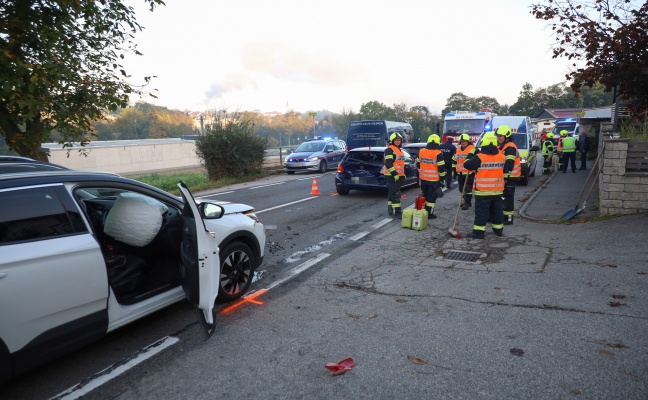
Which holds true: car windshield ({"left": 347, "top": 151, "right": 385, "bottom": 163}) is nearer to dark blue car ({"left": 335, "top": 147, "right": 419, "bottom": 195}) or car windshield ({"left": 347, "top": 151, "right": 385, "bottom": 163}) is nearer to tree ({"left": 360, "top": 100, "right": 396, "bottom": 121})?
dark blue car ({"left": 335, "top": 147, "right": 419, "bottom": 195})

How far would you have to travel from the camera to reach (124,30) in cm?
945

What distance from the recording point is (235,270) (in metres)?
4.64

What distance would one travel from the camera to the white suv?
278 cm

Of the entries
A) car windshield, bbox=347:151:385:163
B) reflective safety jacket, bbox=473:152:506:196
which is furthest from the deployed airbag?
car windshield, bbox=347:151:385:163

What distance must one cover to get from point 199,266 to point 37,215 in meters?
1.22

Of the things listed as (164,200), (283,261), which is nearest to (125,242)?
(164,200)

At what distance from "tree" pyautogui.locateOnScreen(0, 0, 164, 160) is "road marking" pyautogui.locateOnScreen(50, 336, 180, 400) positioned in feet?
18.2

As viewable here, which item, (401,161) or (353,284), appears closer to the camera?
(353,284)

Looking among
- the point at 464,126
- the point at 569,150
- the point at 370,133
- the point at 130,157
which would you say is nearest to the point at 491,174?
the point at 569,150

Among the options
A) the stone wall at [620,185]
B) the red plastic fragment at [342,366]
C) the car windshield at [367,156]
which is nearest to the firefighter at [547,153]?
the car windshield at [367,156]

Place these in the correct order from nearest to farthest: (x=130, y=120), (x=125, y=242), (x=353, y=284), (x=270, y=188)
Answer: (x=125, y=242), (x=353, y=284), (x=270, y=188), (x=130, y=120)

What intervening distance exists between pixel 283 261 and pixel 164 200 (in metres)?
2.46

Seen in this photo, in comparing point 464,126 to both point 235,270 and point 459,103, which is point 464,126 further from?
point 459,103

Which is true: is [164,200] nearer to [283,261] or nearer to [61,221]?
[61,221]
